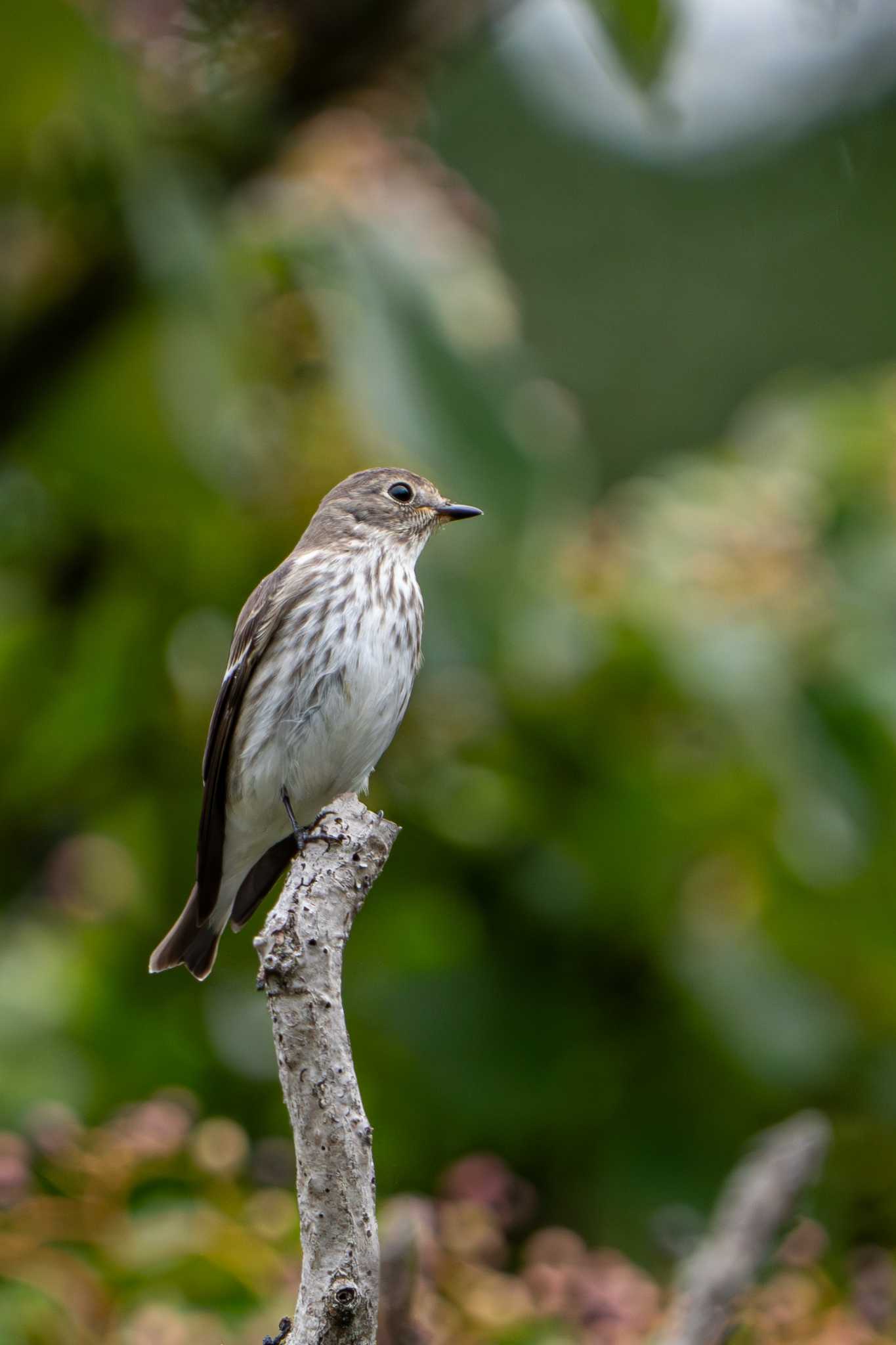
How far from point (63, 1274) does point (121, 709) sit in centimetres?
170

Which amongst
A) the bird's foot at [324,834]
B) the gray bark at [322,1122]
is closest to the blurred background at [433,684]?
the bird's foot at [324,834]

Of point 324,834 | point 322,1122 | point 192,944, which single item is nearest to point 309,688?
point 192,944

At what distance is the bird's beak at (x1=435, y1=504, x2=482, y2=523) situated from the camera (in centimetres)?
304

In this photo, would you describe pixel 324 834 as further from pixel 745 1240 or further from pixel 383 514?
pixel 383 514

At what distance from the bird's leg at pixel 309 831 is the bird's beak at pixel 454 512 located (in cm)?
63

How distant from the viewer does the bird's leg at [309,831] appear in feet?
6.80

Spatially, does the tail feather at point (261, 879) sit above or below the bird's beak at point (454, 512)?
below

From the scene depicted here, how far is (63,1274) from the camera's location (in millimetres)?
2625

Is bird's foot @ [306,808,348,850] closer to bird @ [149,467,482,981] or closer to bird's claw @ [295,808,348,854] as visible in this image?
bird's claw @ [295,808,348,854]

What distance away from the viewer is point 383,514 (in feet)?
11.2

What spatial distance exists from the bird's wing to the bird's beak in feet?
1.08

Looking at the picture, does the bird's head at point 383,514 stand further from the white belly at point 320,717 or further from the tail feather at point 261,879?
the tail feather at point 261,879

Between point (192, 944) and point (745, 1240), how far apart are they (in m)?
1.18

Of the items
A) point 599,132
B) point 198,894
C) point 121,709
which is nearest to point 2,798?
point 121,709
